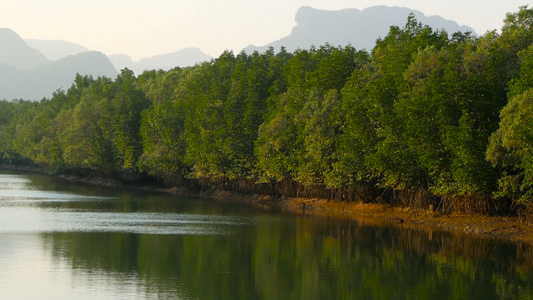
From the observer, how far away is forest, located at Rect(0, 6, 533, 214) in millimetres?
53500

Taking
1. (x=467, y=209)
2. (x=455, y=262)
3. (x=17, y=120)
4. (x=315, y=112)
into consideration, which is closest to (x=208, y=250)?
(x=455, y=262)

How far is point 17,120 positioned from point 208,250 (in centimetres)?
15218

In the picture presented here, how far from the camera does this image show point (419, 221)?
61.2m

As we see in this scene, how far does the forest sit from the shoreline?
1092 millimetres

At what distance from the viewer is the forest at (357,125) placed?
176 ft

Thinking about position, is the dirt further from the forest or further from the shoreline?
the forest

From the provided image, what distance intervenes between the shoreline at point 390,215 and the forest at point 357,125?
1.09 metres

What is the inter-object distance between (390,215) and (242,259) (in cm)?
2658

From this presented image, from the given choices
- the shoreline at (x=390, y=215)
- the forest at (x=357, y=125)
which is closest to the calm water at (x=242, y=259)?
the shoreline at (x=390, y=215)

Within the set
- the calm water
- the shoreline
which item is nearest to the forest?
the shoreline

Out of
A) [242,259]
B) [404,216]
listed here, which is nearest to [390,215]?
[404,216]

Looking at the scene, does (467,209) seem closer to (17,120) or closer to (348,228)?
(348,228)

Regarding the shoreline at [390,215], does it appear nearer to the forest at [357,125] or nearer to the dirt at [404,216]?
the dirt at [404,216]

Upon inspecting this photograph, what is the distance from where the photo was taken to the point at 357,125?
65812mm
